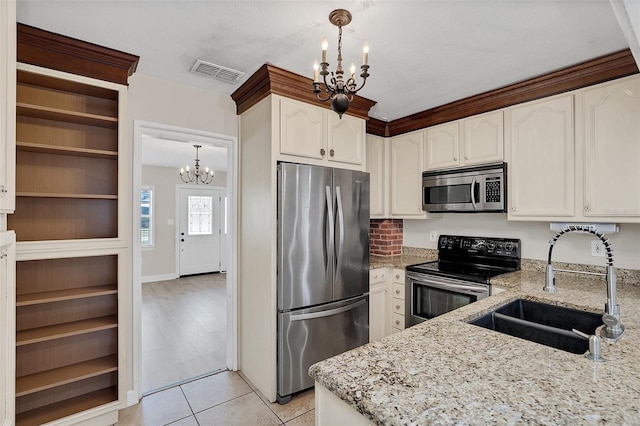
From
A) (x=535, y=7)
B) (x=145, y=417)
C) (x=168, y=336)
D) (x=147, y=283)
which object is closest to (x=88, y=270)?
(x=145, y=417)

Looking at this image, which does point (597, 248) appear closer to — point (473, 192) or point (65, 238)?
point (473, 192)

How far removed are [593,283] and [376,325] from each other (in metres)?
1.72

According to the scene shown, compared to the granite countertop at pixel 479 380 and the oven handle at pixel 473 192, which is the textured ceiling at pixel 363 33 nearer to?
the oven handle at pixel 473 192

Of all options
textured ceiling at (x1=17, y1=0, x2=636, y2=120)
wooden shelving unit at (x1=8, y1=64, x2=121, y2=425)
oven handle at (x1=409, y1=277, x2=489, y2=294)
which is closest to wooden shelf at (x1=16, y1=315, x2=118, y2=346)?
wooden shelving unit at (x1=8, y1=64, x2=121, y2=425)

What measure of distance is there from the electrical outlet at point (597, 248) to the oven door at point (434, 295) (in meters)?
0.85

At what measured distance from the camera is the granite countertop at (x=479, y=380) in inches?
28.8

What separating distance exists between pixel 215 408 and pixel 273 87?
236 cm

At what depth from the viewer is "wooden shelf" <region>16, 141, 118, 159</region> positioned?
73.5 inches

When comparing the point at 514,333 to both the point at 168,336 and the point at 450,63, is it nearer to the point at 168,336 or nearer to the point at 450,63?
the point at 450,63

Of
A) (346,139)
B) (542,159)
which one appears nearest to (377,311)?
(346,139)

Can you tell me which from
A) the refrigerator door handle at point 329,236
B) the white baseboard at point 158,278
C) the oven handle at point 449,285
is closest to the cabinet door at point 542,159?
the oven handle at point 449,285

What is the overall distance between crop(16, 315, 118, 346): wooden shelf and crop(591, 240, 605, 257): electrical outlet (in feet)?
11.4

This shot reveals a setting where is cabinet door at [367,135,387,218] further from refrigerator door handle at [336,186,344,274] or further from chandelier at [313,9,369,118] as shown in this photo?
chandelier at [313,9,369,118]

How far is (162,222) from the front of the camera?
22.0 ft
